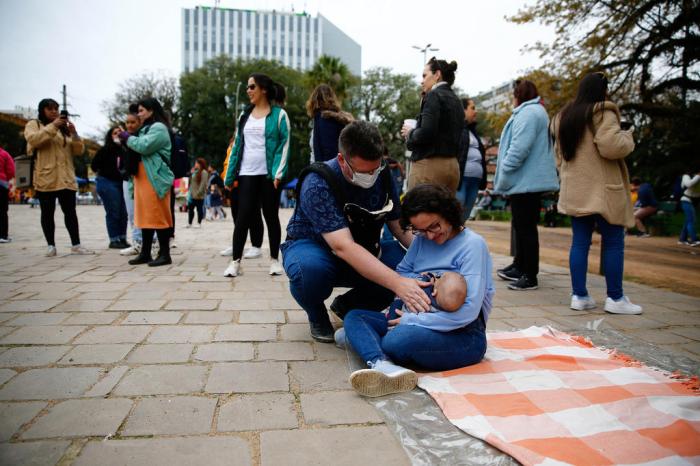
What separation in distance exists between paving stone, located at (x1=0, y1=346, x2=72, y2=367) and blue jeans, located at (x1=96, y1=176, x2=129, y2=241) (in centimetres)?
470

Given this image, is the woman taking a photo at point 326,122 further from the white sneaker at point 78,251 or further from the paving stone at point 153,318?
the white sneaker at point 78,251

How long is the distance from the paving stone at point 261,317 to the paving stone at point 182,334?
281mm

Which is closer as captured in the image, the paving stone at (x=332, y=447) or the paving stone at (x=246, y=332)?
the paving stone at (x=332, y=447)

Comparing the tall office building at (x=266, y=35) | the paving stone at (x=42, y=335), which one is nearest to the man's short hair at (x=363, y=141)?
the paving stone at (x=42, y=335)

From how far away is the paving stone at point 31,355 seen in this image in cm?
239

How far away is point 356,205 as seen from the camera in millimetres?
2602

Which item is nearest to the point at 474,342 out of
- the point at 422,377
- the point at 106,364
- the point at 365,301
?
the point at 422,377

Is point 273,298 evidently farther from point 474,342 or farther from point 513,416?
point 513,416

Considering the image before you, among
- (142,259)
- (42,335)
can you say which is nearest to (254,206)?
(142,259)

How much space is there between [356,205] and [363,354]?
0.81 meters

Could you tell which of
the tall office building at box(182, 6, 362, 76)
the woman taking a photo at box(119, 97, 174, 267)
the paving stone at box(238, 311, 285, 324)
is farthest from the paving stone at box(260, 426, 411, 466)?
the tall office building at box(182, 6, 362, 76)

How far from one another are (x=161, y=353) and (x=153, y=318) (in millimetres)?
780

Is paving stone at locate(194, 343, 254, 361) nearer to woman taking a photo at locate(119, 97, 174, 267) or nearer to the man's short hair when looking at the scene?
the man's short hair

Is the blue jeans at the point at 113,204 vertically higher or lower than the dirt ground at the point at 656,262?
higher
